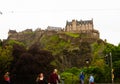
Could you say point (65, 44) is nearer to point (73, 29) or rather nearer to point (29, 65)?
point (73, 29)

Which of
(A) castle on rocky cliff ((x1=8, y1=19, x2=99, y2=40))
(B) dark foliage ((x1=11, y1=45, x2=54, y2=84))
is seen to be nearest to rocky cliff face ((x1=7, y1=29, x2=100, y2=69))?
(A) castle on rocky cliff ((x1=8, y1=19, x2=99, y2=40))

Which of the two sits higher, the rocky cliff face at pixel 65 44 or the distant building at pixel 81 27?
the distant building at pixel 81 27

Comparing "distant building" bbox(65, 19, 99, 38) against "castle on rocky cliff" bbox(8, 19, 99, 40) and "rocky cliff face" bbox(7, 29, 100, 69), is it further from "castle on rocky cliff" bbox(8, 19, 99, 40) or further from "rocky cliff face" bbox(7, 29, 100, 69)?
"rocky cliff face" bbox(7, 29, 100, 69)

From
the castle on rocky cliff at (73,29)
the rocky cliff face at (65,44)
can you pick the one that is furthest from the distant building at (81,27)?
the rocky cliff face at (65,44)

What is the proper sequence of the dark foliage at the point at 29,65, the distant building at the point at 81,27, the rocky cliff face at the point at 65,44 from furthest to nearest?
the distant building at the point at 81,27 < the rocky cliff face at the point at 65,44 < the dark foliage at the point at 29,65

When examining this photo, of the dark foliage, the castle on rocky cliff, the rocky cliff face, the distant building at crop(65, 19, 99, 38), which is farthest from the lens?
the castle on rocky cliff

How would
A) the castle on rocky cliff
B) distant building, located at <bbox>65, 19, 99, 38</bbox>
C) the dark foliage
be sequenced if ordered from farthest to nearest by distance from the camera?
the castle on rocky cliff → distant building, located at <bbox>65, 19, 99, 38</bbox> → the dark foliage

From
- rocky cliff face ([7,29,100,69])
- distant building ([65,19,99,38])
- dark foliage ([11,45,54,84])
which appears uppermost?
dark foliage ([11,45,54,84])

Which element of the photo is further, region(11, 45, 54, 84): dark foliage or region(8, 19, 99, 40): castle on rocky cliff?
region(8, 19, 99, 40): castle on rocky cliff

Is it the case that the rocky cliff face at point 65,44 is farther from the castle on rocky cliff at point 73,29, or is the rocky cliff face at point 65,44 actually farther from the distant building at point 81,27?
the distant building at point 81,27

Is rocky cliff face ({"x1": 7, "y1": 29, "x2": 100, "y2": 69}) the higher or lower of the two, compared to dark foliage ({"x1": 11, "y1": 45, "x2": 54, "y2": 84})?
lower

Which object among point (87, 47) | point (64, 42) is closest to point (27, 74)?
point (87, 47)

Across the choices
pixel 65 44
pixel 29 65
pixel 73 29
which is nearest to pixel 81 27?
pixel 73 29

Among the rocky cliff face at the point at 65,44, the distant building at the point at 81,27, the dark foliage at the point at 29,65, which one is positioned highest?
the dark foliage at the point at 29,65
